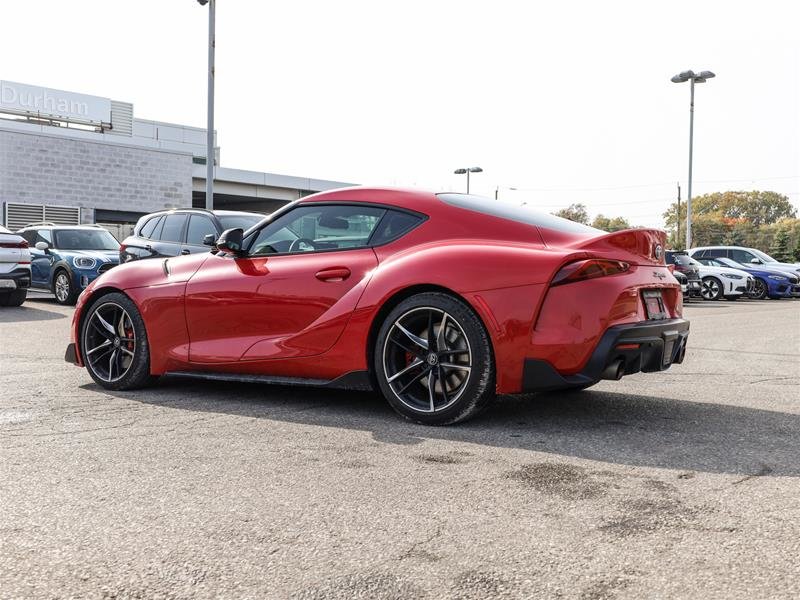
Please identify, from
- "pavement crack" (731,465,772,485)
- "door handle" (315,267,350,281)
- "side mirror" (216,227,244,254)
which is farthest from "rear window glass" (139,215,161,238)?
"pavement crack" (731,465,772,485)

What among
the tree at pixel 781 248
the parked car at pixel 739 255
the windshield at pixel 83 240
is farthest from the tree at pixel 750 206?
the windshield at pixel 83 240

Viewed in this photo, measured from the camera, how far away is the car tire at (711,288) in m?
25.5

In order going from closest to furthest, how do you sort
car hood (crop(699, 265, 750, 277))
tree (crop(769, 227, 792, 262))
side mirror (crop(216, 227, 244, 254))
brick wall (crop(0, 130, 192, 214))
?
side mirror (crop(216, 227, 244, 254))
car hood (crop(699, 265, 750, 277))
brick wall (crop(0, 130, 192, 214))
tree (crop(769, 227, 792, 262))

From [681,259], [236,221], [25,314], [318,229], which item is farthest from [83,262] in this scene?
[681,259]

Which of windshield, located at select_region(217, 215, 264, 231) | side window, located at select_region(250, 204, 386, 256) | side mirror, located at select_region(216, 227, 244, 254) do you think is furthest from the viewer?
windshield, located at select_region(217, 215, 264, 231)

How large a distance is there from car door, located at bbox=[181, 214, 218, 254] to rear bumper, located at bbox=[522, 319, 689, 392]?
334 inches

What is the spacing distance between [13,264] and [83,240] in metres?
2.55

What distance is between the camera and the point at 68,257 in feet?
53.7

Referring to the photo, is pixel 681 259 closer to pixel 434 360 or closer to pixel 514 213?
pixel 514 213

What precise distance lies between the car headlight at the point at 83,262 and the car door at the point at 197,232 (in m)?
4.26

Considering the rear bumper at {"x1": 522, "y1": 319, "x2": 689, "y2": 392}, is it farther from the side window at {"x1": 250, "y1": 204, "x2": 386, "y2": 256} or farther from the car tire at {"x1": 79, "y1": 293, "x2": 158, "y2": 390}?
the car tire at {"x1": 79, "y1": 293, "x2": 158, "y2": 390}

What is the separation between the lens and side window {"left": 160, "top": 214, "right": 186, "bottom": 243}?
13.0m

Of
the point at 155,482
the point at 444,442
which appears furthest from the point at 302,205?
the point at 155,482

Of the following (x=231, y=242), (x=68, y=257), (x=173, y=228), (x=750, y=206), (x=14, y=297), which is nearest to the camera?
(x=231, y=242)
